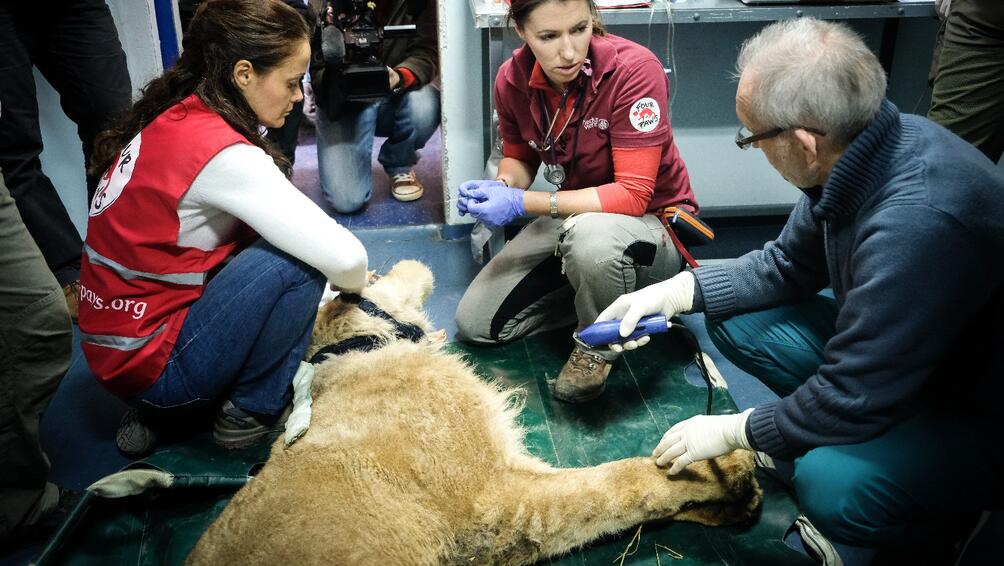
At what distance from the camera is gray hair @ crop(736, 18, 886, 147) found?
1529mm

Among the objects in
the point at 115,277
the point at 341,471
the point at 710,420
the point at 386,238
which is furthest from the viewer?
the point at 386,238

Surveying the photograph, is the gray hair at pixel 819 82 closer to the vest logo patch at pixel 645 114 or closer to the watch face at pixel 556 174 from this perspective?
the vest logo patch at pixel 645 114

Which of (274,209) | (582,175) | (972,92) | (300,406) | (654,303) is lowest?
(300,406)

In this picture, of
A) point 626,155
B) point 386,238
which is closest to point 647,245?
point 626,155

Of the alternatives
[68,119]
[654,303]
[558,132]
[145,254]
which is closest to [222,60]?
[145,254]

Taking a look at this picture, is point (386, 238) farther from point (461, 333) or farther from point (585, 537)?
point (585, 537)

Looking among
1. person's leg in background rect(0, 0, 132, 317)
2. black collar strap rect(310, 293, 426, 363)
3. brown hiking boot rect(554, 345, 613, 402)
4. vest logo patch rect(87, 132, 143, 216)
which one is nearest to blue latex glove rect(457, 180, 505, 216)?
black collar strap rect(310, 293, 426, 363)

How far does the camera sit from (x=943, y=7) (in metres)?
2.72

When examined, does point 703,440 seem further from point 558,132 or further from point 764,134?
point 558,132

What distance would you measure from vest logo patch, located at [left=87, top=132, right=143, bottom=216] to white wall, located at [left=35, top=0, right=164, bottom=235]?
4.44 feet

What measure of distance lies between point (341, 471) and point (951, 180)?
1320mm

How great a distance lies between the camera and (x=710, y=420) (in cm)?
183

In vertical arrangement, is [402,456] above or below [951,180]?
below

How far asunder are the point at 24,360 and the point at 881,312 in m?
1.88
